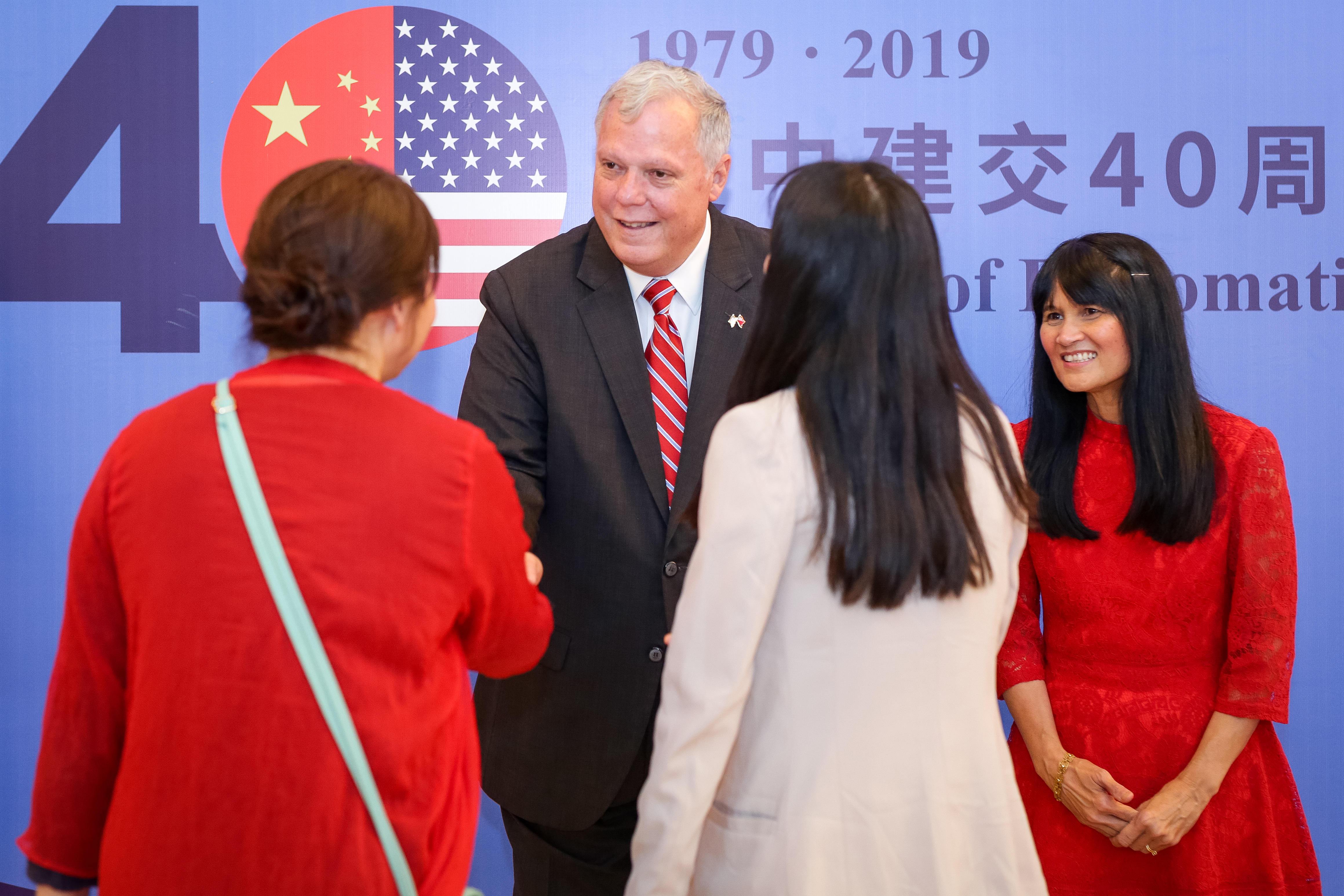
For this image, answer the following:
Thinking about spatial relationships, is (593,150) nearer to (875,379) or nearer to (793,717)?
(875,379)

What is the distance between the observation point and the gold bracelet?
2.01 m

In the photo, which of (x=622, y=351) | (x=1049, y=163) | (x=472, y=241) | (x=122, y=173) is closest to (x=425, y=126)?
(x=472, y=241)

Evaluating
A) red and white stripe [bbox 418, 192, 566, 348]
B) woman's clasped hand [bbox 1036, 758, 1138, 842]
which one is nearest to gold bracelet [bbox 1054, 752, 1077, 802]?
woman's clasped hand [bbox 1036, 758, 1138, 842]

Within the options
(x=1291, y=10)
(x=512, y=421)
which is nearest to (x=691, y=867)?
(x=512, y=421)

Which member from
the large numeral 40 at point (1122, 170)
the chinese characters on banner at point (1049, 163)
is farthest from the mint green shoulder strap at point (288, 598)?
the large numeral 40 at point (1122, 170)

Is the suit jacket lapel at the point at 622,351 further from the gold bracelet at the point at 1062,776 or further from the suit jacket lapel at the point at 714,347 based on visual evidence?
the gold bracelet at the point at 1062,776

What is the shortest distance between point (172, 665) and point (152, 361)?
2.06m

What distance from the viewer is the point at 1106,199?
2.88m

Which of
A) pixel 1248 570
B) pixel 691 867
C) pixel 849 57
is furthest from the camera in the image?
pixel 849 57

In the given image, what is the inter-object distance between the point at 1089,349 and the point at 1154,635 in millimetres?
556

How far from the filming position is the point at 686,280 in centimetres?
218

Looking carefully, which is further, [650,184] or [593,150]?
[593,150]

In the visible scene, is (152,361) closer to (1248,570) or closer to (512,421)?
(512,421)

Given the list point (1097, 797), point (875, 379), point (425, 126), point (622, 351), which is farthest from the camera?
point (425, 126)
